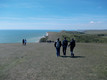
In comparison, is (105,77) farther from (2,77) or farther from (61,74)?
(2,77)

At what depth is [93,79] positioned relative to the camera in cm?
676

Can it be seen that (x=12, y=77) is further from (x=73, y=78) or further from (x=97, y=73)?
(x=97, y=73)

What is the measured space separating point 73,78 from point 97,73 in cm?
175

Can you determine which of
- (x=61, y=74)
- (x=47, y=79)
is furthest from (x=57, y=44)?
(x=47, y=79)

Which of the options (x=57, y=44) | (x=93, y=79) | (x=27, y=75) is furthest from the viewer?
Answer: (x=57, y=44)

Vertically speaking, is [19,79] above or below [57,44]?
below

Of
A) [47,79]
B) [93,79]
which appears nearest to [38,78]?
[47,79]

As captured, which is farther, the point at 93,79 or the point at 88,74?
the point at 88,74

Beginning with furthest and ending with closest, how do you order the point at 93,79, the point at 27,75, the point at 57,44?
the point at 57,44 < the point at 27,75 < the point at 93,79

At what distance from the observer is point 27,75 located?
24.3 ft

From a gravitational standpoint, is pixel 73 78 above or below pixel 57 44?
below

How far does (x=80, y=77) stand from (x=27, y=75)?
300cm

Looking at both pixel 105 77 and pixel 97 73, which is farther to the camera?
pixel 97 73

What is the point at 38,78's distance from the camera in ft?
22.7
